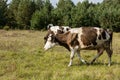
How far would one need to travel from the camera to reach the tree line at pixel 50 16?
2506 inches

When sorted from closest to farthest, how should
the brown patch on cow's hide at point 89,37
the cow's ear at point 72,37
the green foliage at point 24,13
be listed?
1. the brown patch on cow's hide at point 89,37
2. the cow's ear at point 72,37
3. the green foliage at point 24,13

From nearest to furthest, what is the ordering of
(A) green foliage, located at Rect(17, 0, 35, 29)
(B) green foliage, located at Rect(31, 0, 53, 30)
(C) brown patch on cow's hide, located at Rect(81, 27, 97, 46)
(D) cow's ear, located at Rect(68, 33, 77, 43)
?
1. (C) brown patch on cow's hide, located at Rect(81, 27, 97, 46)
2. (D) cow's ear, located at Rect(68, 33, 77, 43)
3. (B) green foliage, located at Rect(31, 0, 53, 30)
4. (A) green foliage, located at Rect(17, 0, 35, 29)

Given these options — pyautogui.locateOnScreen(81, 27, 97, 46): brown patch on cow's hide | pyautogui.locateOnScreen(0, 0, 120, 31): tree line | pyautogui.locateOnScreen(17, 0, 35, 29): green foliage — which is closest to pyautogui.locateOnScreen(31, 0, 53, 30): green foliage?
pyautogui.locateOnScreen(0, 0, 120, 31): tree line

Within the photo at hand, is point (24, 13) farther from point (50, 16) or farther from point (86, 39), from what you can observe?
point (86, 39)

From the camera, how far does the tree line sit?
63.7 meters

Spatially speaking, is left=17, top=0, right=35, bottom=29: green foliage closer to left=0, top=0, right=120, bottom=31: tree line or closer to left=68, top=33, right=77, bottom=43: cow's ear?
left=0, top=0, right=120, bottom=31: tree line

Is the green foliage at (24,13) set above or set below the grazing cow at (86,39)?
below

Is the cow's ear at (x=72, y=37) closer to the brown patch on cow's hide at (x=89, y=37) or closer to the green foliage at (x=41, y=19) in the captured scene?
the brown patch on cow's hide at (x=89, y=37)

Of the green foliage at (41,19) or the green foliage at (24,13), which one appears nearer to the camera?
the green foliage at (41,19)

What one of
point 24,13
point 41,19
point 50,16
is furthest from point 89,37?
point 24,13

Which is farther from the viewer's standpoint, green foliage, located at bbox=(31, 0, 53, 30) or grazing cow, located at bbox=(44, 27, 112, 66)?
green foliage, located at bbox=(31, 0, 53, 30)

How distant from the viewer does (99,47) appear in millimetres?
14125

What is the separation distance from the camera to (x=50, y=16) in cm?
6581

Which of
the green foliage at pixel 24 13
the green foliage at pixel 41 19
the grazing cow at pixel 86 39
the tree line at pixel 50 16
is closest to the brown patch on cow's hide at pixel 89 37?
the grazing cow at pixel 86 39
